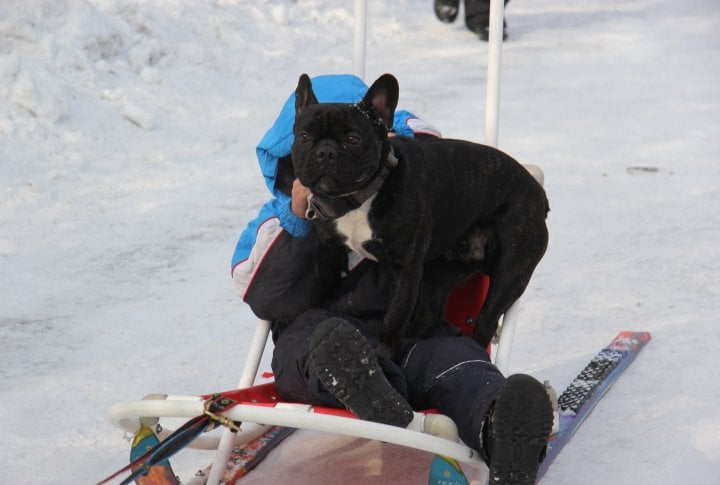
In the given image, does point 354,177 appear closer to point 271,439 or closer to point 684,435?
point 271,439

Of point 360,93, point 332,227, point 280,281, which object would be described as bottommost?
point 280,281

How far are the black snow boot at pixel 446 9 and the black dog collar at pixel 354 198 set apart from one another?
6.37m

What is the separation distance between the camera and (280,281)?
8.89ft

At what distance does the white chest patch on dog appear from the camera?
249cm

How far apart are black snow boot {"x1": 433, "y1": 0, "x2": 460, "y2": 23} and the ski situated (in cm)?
526

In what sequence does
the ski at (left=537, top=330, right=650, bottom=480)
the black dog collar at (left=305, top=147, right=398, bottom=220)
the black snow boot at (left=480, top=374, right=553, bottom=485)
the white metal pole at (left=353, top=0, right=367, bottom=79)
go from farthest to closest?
1. the white metal pole at (left=353, top=0, right=367, bottom=79)
2. the ski at (left=537, top=330, right=650, bottom=480)
3. the black dog collar at (left=305, top=147, right=398, bottom=220)
4. the black snow boot at (left=480, top=374, right=553, bottom=485)

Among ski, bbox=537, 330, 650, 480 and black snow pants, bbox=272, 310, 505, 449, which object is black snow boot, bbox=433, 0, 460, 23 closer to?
ski, bbox=537, 330, 650, 480

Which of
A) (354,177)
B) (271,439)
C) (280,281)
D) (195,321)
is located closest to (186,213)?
(195,321)

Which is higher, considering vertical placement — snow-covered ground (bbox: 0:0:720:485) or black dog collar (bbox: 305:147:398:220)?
black dog collar (bbox: 305:147:398:220)

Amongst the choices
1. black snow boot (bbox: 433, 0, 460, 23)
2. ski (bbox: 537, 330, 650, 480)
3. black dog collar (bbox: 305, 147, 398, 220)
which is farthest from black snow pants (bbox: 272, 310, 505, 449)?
black snow boot (bbox: 433, 0, 460, 23)

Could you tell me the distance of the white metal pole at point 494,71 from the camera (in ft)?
10.0

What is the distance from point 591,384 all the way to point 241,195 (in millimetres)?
2425

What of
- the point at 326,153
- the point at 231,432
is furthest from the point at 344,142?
the point at 231,432

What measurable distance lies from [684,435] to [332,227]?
1.26 meters
